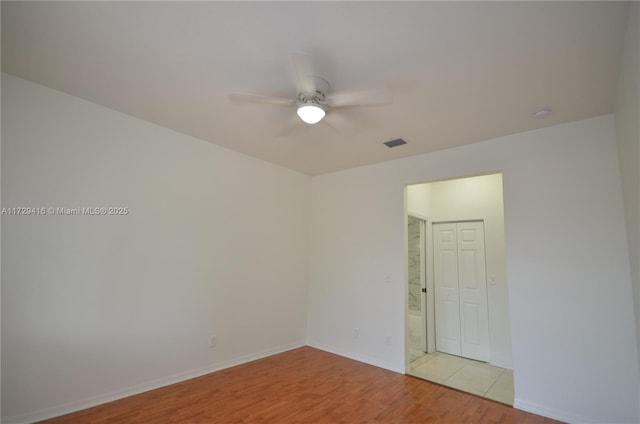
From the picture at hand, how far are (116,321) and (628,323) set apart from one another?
4.56 m

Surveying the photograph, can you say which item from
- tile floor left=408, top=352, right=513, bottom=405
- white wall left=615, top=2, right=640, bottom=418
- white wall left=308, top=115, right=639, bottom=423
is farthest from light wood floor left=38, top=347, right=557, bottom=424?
white wall left=615, top=2, right=640, bottom=418

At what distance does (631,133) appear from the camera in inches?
79.2

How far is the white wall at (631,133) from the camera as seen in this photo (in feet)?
5.49

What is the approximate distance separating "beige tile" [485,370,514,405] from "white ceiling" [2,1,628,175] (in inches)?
111

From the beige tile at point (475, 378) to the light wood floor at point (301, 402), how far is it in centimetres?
19

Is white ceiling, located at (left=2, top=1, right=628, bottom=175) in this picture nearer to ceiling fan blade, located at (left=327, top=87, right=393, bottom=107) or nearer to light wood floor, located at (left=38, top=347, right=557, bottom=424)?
ceiling fan blade, located at (left=327, top=87, right=393, bottom=107)

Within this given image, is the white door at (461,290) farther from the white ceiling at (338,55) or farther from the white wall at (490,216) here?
the white ceiling at (338,55)

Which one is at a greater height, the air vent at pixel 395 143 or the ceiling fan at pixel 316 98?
the air vent at pixel 395 143

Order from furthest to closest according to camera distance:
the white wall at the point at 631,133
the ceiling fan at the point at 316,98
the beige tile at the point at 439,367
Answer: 1. the beige tile at the point at 439,367
2. the ceiling fan at the point at 316,98
3. the white wall at the point at 631,133

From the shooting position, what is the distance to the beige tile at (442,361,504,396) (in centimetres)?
337

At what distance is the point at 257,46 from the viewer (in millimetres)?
2008

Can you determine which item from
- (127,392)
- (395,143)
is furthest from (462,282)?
(127,392)

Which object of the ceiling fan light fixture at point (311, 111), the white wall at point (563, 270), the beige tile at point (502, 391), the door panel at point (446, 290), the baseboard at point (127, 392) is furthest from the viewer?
the door panel at point (446, 290)

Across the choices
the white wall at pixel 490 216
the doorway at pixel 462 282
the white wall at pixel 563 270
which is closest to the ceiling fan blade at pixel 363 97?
the white wall at pixel 563 270
